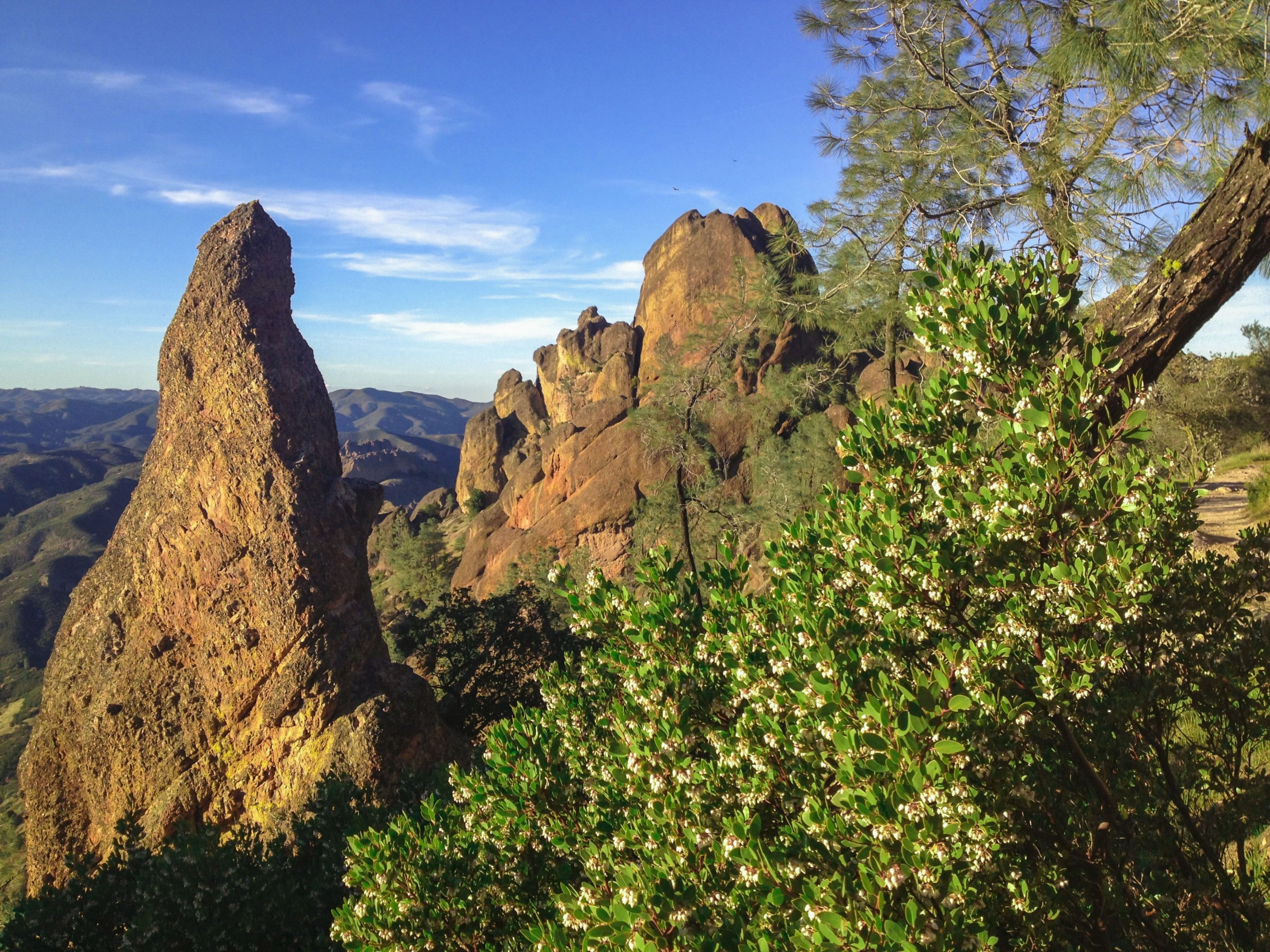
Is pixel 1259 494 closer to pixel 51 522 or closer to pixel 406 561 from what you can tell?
pixel 406 561

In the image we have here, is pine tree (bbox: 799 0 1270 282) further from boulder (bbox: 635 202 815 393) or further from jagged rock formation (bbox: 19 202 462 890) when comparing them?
boulder (bbox: 635 202 815 393)

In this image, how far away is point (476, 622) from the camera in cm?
1850

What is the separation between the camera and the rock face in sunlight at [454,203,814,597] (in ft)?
144

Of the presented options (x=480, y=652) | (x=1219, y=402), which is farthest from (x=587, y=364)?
(x=480, y=652)

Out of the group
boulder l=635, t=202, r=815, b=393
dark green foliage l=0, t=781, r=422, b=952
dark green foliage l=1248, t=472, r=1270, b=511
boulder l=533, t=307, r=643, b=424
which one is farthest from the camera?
boulder l=533, t=307, r=643, b=424

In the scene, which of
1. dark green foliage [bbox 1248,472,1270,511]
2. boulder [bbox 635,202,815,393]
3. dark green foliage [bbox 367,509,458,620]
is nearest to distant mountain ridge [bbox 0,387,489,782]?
dark green foliage [bbox 367,509,458,620]

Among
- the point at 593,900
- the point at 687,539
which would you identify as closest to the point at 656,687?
the point at 593,900

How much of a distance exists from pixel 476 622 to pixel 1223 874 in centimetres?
1662

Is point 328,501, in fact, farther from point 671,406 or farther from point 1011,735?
point 1011,735

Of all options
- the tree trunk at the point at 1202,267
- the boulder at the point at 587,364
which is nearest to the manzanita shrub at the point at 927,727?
the tree trunk at the point at 1202,267

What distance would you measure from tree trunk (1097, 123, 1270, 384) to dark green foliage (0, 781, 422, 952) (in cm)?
801

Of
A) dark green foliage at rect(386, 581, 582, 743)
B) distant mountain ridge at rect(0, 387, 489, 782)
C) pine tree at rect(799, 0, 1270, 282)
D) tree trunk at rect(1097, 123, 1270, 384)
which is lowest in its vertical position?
distant mountain ridge at rect(0, 387, 489, 782)

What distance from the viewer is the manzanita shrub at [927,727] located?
2744 millimetres

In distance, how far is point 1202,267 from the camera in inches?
197
